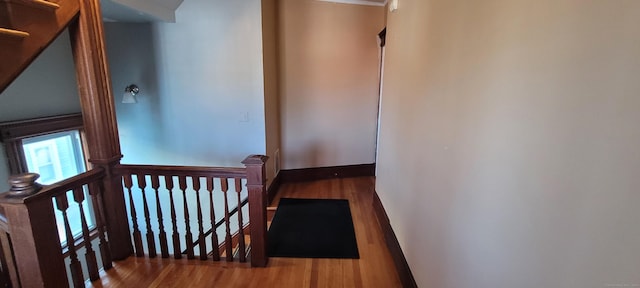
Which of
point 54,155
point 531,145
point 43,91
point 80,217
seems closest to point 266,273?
point 80,217

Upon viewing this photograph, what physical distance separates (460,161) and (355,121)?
2.94 metres

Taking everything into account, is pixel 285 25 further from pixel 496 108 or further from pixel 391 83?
pixel 496 108

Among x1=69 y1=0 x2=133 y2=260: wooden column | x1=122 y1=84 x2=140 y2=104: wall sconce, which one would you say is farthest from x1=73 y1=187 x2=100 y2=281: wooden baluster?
x1=122 y1=84 x2=140 y2=104: wall sconce

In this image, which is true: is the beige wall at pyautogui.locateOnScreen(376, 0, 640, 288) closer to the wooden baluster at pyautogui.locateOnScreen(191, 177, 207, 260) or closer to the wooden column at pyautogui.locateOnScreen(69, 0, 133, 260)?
the wooden baluster at pyautogui.locateOnScreen(191, 177, 207, 260)

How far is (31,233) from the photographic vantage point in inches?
52.4

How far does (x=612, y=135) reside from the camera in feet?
1.85

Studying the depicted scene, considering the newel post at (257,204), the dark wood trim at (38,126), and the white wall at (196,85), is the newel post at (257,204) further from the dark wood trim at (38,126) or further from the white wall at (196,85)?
the dark wood trim at (38,126)

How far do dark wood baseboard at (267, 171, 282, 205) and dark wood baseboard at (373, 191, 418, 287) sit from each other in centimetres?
134

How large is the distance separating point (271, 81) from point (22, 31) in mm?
2291

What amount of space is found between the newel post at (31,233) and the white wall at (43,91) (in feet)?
5.72

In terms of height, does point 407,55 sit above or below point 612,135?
above

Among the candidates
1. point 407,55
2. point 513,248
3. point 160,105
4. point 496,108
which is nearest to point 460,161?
point 496,108

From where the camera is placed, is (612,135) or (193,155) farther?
(193,155)

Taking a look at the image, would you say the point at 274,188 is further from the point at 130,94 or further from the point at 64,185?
the point at 64,185
